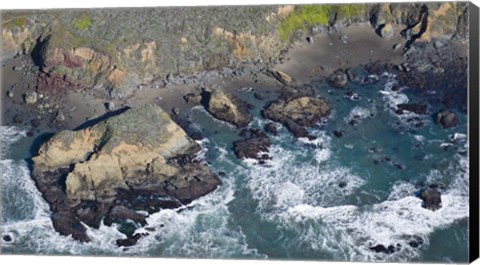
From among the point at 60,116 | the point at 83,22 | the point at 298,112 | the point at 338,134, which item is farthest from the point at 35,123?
the point at 338,134

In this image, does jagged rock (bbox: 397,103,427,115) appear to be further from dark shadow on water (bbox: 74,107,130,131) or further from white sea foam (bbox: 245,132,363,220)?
dark shadow on water (bbox: 74,107,130,131)

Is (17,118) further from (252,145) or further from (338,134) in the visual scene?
(338,134)

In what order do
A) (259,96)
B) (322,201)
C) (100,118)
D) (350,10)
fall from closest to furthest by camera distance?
1. (322,201)
2. (350,10)
3. (100,118)
4. (259,96)

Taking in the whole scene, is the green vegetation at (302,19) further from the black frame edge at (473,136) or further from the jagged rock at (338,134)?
the black frame edge at (473,136)

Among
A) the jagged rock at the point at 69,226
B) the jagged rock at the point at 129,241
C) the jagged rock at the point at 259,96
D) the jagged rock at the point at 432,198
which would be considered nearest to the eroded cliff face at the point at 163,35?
the jagged rock at the point at 259,96

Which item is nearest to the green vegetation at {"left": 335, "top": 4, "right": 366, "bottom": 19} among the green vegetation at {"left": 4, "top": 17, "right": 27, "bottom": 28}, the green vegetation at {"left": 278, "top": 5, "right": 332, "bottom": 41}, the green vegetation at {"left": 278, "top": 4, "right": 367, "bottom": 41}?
the green vegetation at {"left": 278, "top": 4, "right": 367, "bottom": 41}

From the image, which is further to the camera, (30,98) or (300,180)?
(30,98)
